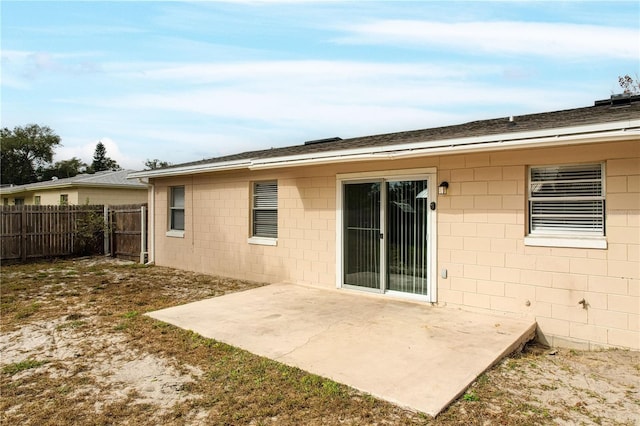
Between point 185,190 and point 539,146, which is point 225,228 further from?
point 539,146

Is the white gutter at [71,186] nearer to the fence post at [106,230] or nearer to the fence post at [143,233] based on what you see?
the fence post at [106,230]

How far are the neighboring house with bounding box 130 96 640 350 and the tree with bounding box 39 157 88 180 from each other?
50120 mm

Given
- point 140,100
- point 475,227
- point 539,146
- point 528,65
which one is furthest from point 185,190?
point 528,65

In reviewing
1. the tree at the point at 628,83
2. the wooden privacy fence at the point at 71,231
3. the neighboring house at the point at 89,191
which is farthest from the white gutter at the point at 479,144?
the tree at the point at 628,83

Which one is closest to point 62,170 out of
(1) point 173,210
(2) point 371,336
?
(1) point 173,210

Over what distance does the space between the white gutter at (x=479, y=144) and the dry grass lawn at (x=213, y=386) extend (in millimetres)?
2606

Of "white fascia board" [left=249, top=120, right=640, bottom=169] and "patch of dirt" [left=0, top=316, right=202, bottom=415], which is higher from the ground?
"white fascia board" [left=249, top=120, right=640, bottom=169]

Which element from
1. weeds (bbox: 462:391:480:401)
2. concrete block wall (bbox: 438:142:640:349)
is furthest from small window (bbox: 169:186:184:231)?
weeds (bbox: 462:391:480:401)

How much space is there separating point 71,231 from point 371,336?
13.4 m

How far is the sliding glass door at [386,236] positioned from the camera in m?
6.66

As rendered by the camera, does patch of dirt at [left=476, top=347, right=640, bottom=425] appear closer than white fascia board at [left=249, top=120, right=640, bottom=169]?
Yes

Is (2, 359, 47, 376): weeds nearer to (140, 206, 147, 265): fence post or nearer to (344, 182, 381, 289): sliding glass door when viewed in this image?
(344, 182, 381, 289): sliding glass door

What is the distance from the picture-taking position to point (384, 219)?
7.02m

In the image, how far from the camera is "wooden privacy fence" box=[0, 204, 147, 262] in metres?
13.0
